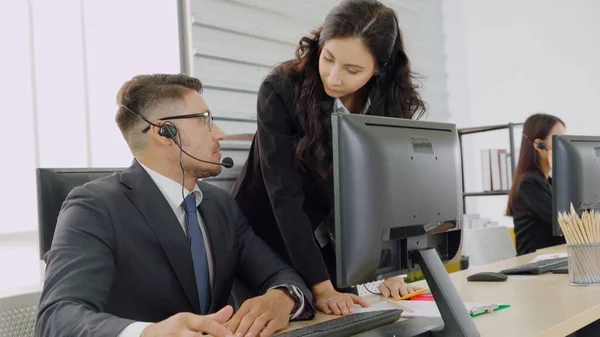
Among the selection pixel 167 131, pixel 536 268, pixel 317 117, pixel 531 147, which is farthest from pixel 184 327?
pixel 531 147

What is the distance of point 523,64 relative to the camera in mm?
5270

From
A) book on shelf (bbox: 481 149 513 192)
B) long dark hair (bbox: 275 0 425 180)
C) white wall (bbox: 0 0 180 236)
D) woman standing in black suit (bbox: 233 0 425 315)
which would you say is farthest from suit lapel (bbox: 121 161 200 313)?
book on shelf (bbox: 481 149 513 192)

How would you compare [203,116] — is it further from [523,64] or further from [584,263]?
[523,64]

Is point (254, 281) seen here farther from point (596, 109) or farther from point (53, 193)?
point (596, 109)

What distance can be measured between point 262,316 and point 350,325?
0.58ft

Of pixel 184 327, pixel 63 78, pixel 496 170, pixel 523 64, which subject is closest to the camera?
pixel 184 327

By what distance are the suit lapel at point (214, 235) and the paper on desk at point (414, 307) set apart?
1.03ft

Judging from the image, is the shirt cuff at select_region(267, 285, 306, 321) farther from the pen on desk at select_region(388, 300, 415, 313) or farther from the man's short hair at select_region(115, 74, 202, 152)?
the man's short hair at select_region(115, 74, 202, 152)

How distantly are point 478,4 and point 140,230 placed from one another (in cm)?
452

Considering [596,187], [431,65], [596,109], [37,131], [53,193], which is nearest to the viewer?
[53,193]

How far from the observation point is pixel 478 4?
545 cm

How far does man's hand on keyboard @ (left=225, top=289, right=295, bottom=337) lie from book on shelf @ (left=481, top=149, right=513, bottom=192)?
3608mm

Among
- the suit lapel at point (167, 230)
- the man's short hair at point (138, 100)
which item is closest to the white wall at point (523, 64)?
Result: the man's short hair at point (138, 100)

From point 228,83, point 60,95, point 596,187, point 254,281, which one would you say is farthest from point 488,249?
point 60,95
